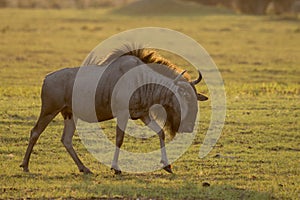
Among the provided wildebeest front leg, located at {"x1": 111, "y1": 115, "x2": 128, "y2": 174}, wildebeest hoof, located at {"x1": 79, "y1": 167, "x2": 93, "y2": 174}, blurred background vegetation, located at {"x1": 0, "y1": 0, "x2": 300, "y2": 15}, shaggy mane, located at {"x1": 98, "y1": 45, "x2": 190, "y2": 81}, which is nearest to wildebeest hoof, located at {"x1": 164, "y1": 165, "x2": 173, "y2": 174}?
wildebeest front leg, located at {"x1": 111, "y1": 115, "x2": 128, "y2": 174}

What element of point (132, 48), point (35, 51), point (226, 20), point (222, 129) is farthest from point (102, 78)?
point (226, 20)

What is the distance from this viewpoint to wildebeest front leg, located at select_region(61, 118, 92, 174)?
9.25 metres

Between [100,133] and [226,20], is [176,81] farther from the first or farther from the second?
[226,20]

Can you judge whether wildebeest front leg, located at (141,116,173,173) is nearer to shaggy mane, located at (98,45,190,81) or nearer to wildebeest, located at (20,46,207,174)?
wildebeest, located at (20,46,207,174)

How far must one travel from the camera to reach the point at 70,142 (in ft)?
31.3

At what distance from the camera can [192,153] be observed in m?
10.7

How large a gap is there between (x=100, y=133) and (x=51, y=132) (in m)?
0.78

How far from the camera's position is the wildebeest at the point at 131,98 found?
30.1 ft

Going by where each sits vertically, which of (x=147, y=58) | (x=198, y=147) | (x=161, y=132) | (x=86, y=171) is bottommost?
(x=198, y=147)

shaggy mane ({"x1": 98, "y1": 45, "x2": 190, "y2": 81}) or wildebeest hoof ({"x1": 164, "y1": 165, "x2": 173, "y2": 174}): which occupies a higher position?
shaggy mane ({"x1": 98, "y1": 45, "x2": 190, "y2": 81})

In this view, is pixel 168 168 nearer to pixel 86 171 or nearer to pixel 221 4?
pixel 86 171

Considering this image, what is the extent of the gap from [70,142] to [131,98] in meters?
1.03

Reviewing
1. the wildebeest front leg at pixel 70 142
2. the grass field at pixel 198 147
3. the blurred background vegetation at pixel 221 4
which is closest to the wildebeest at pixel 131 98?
the wildebeest front leg at pixel 70 142

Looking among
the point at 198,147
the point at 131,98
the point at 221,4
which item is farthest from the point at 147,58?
the point at 221,4
